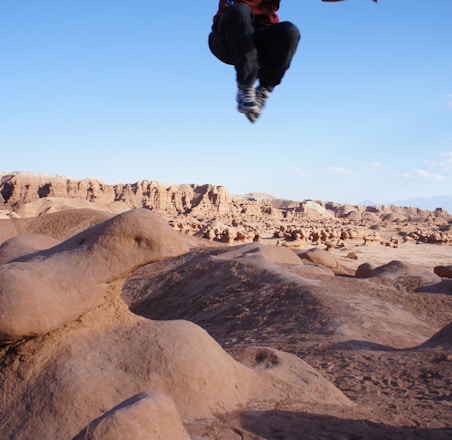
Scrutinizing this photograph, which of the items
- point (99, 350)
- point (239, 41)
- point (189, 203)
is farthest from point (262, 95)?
point (189, 203)

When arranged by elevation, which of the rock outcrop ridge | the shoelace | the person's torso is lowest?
the rock outcrop ridge

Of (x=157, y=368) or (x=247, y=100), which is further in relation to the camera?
(x=157, y=368)

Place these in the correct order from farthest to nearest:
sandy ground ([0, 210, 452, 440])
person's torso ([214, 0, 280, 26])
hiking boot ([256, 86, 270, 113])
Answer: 1. sandy ground ([0, 210, 452, 440])
2. hiking boot ([256, 86, 270, 113])
3. person's torso ([214, 0, 280, 26])

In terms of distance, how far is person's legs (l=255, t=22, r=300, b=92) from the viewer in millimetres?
3020

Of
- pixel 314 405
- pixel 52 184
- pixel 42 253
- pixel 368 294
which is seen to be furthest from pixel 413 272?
pixel 52 184

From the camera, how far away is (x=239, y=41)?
291cm

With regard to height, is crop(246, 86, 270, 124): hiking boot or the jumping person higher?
the jumping person

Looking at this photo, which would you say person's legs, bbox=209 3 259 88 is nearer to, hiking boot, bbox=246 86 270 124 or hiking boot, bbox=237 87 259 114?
hiking boot, bbox=237 87 259 114

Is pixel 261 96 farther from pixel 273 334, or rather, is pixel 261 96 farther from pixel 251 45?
pixel 273 334

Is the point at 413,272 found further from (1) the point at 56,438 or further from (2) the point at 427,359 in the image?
(1) the point at 56,438

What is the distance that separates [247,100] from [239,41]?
32 centimetres

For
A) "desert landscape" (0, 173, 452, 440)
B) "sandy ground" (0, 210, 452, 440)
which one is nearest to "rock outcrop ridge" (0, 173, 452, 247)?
"sandy ground" (0, 210, 452, 440)

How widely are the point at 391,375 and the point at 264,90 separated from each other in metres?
3.42

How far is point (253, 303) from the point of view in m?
9.45
